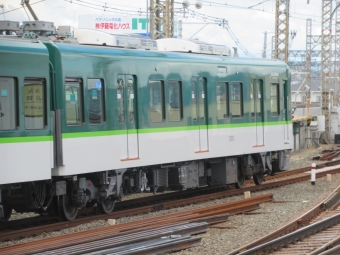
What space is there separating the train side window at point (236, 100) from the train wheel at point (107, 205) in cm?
464

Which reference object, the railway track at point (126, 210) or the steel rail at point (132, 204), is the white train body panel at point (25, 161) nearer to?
Answer: the railway track at point (126, 210)

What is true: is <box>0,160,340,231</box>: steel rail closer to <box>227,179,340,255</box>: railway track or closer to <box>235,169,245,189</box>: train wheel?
<box>235,169,245,189</box>: train wheel

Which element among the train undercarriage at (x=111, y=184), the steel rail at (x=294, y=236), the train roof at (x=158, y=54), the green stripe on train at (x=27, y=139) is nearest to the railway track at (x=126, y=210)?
the train undercarriage at (x=111, y=184)

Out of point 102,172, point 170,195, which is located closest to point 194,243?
point 102,172

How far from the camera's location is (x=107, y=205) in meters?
15.5

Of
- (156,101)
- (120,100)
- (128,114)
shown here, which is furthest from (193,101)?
(120,100)

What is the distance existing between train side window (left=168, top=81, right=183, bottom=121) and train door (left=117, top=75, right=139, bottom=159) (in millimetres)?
1303

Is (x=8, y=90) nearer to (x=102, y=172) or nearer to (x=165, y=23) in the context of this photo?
(x=102, y=172)

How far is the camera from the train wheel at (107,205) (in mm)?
15351

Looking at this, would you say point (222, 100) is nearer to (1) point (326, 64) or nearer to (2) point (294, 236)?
(2) point (294, 236)

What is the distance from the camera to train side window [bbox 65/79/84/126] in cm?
1357

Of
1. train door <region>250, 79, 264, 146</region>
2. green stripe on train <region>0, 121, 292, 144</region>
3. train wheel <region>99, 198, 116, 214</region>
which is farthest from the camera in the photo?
train door <region>250, 79, 264, 146</region>

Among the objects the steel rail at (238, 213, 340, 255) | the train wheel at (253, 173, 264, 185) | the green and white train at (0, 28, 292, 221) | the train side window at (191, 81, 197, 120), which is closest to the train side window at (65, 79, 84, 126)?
the green and white train at (0, 28, 292, 221)

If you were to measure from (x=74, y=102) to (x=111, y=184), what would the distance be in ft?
6.97
